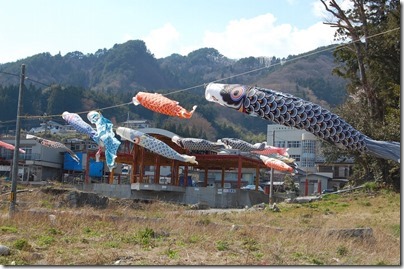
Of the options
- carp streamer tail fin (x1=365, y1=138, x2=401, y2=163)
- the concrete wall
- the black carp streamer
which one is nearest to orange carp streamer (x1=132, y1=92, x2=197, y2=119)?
the black carp streamer

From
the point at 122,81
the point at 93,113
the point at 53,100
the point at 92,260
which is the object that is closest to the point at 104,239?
the point at 92,260

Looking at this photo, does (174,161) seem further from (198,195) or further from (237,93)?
(237,93)

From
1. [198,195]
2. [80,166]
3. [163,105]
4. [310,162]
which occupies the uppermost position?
[310,162]

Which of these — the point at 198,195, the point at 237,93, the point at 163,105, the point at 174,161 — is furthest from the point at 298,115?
the point at 174,161

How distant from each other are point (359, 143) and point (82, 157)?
52009 mm

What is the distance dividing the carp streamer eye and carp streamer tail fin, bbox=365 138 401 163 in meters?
3.12

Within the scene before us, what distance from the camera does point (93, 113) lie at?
26766 millimetres

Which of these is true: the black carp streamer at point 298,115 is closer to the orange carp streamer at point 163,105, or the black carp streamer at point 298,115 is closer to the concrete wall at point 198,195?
the orange carp streamer at point 163,105

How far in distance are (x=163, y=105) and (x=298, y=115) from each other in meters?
6.05

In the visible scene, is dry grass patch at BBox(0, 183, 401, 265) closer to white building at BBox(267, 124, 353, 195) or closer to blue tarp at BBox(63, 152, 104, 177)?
white building at BBox(267, 124, 353, 195)

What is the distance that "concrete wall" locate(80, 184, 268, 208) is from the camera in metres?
40.2

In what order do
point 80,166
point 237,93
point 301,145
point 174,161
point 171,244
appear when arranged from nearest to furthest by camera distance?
1. point 171,244
2. point 237,93
3. point 174,161
4. point 80,166
5. point 301,145

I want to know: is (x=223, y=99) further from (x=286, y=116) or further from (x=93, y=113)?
(x=93, y=113)

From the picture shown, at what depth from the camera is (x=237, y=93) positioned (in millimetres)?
13516
